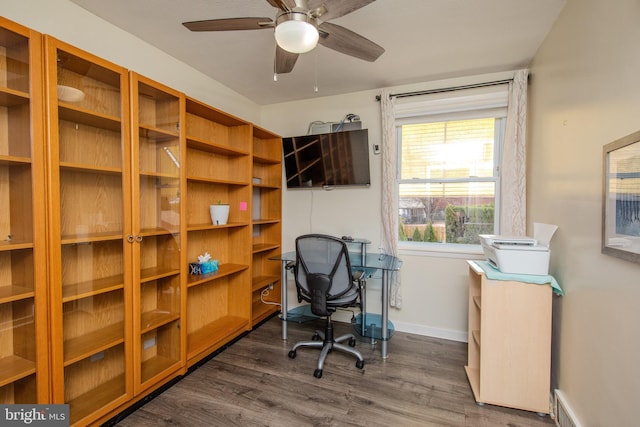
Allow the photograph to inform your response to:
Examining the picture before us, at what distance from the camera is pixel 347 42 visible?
5.19 ft

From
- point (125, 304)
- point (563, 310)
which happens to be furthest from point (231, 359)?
point (563, 310)

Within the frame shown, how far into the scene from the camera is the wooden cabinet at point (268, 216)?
130 inches

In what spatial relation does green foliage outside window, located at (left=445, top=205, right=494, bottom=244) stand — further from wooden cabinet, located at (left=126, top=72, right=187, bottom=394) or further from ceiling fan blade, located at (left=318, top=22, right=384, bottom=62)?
wooden cabinet, located at (left=126, top=72, right=187, bottom=394)

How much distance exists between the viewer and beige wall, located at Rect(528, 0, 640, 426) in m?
1.13

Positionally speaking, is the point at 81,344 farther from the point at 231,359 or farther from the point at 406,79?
the point at 406,79

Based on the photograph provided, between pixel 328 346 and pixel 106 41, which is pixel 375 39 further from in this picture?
pixel 328 346

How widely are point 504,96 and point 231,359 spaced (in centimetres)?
332

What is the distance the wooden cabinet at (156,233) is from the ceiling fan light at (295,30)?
1.06m

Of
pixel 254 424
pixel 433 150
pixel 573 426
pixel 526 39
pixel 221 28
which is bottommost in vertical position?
pixel 254 424

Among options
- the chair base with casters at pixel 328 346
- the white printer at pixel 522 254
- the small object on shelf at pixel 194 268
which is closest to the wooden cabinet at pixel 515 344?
the white printer at pixel 522 254

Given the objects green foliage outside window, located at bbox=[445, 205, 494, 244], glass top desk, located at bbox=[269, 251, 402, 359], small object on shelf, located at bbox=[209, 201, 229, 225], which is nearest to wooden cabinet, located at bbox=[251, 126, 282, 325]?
glass top desk, located at bbox=[269, 251, 402, 359]

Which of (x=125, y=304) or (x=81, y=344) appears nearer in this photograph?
(x=81, y=344)

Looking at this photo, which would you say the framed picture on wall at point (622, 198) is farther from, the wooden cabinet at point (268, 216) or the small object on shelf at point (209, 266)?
the wooden cabinet at point (268, 216)

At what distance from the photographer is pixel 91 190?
67.4 inches
